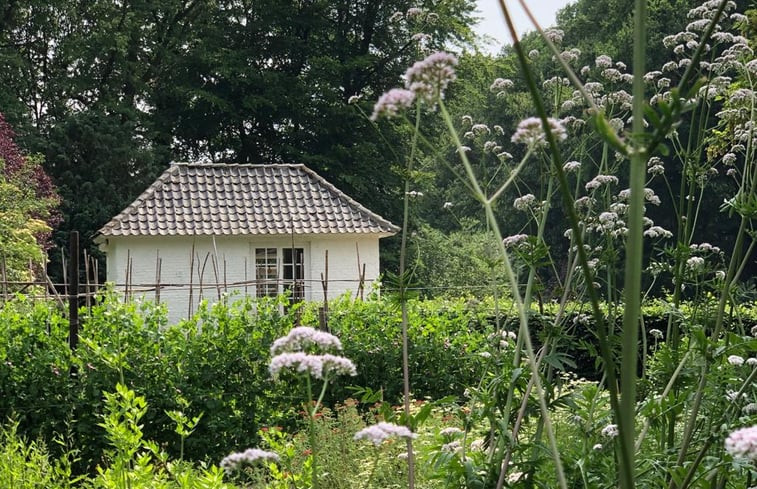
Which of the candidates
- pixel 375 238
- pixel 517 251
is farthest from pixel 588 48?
pixel 517 251

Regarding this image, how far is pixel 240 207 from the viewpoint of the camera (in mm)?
18516

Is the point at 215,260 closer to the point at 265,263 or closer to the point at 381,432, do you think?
the point at 265,263

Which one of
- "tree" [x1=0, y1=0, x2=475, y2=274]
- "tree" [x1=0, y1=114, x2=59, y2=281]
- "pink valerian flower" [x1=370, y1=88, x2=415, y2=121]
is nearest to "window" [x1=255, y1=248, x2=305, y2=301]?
"tree" [x1=0, y1=114, x2=59, y2=281]

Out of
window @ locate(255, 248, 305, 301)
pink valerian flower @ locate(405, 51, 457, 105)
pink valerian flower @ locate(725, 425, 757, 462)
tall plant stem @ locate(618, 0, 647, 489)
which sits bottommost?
window @ locate(255, 248, 305, 301)

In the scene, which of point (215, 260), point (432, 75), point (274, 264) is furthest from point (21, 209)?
point (432, 75)

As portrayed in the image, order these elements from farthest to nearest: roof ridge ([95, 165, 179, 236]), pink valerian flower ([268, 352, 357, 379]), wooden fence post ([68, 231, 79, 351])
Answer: roof ridge ([95, 165, 179, 236]), wooden fence post ([68, 231, 79, 351]), pink valerian flower ([268, 352, 357, 379])

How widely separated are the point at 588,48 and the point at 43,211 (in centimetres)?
1745

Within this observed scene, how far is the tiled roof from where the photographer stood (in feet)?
58.5

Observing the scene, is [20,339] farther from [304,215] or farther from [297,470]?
[304,215]

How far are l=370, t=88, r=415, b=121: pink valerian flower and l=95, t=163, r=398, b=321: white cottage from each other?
51.1 ft

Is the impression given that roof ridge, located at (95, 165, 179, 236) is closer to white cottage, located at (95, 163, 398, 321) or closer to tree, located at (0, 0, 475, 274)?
white cottage, located at (95, 163, 398, 321)

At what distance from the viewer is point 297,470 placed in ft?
17.7

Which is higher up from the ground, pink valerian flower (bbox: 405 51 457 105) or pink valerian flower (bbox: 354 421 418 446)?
pink valerian flower (bbox: 405 51 457 105)

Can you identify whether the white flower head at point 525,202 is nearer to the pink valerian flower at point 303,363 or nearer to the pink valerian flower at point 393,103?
the pink valerian flower at point 393,103
